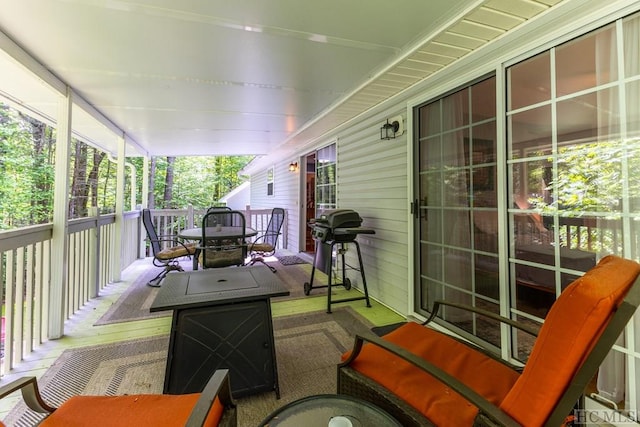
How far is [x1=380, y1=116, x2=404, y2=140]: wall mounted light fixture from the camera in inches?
126

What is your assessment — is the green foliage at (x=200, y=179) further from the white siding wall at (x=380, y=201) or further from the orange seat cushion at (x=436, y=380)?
the orange seat cushion at (x=436, y=380)

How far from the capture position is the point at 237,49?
2.23 meters

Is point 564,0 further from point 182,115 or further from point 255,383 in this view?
point 182,115

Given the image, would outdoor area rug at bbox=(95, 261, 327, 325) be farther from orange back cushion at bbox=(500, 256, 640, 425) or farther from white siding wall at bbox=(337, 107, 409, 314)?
orange back cushion at bbox=(500, 256, 640, 425)

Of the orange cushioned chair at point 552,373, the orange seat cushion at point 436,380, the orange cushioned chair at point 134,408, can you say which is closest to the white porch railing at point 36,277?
the orange cushioned chair at point 134,408

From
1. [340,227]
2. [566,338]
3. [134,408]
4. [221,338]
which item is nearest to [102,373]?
[221,338]

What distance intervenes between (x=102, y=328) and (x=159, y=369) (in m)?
1.22

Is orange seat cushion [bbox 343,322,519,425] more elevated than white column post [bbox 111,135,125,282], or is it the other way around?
white column post [bbox 111,135,125,282]

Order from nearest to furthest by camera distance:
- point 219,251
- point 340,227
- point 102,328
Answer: point 102,328, point 340,227, point 219,251

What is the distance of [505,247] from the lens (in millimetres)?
2076

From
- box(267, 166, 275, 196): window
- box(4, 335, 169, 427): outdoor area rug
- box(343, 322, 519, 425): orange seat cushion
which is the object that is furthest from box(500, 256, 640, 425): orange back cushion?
box(267, 166, 275, 196): window

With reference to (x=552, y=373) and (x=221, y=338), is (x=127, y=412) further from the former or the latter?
(x=552, y=373)

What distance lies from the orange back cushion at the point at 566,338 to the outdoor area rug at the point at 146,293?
10.1ft

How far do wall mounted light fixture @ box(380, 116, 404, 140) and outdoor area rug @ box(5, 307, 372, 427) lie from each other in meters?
2.14
